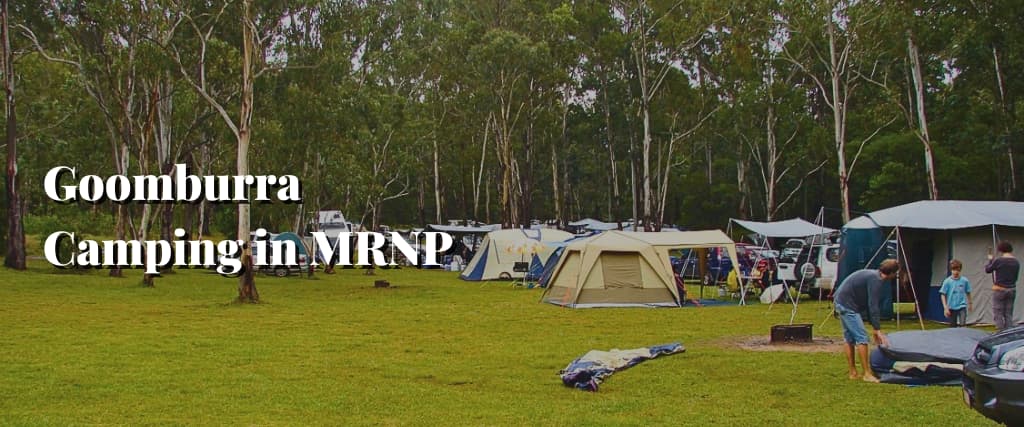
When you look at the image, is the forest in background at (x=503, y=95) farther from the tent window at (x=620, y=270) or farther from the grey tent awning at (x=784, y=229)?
the tent window at (x=620, y=270)

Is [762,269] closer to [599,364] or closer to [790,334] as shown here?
[790,334]

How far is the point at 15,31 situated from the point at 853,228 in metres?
27.0

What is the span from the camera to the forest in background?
28672 millimetres

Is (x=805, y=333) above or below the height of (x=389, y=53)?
below

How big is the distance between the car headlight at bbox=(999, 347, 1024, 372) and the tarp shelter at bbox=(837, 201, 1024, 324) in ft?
30.0

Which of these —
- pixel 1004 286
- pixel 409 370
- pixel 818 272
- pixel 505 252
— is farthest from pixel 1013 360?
pixel 505 252

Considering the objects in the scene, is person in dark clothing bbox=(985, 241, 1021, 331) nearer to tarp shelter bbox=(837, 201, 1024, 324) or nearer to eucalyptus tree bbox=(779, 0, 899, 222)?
tarp shelter bbox=(837, 201, 1024, 324)

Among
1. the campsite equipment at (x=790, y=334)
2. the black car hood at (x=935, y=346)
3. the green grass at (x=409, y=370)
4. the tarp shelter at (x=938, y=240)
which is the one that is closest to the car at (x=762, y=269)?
the green grass at (x=409, y=370)

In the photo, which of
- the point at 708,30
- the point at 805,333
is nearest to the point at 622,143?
the point at 708,30

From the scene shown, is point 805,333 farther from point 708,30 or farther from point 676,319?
point 708,30

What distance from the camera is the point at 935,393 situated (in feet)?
32.5

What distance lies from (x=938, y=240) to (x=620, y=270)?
632 cm

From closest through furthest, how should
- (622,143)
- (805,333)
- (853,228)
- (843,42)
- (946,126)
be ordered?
(805,333), (853,228), (843,42), (946,126), (622,143)

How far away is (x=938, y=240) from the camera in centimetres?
1820
